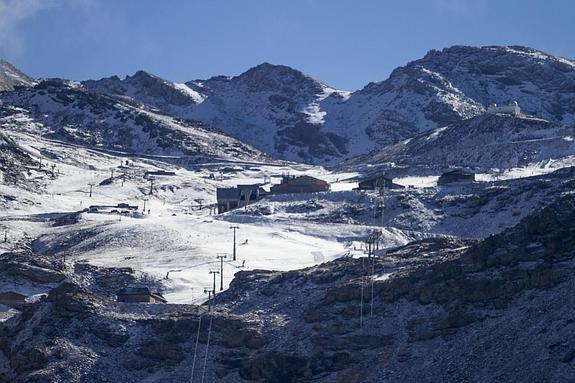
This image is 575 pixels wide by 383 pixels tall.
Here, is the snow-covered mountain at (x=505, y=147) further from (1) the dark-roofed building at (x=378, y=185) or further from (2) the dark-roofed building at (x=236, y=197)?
(2) the dark-roofed building at (x=236, y=197)

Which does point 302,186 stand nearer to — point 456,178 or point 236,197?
point 236,197

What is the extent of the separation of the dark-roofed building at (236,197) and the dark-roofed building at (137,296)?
202ft

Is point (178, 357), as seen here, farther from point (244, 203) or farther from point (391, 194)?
point (244, 203)

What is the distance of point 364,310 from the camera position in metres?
70.4

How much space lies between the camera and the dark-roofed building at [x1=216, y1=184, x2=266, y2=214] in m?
146

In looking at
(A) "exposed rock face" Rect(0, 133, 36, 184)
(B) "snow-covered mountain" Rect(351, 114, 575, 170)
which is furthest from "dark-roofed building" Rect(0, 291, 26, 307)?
(B) "snow-covered mountain" Rect(351, 114, 575, 170)

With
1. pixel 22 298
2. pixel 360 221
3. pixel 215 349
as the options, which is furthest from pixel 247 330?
pixel 360 221

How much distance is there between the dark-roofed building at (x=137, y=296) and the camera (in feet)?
266

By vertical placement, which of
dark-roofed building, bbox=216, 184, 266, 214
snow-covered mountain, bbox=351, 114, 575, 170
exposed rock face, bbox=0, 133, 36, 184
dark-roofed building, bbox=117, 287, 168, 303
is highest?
snow-covered mountain, bbox=351, 114, 575, 170

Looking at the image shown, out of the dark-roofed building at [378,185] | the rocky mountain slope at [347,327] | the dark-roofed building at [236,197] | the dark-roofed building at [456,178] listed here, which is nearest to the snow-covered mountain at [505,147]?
the dark-roofed building at [456,178]

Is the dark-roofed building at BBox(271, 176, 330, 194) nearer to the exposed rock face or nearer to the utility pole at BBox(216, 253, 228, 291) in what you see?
the exposed rock face

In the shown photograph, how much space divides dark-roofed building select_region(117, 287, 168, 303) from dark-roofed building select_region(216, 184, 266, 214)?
202ft

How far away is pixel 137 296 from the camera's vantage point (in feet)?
267

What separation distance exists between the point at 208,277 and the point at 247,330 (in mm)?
23198
